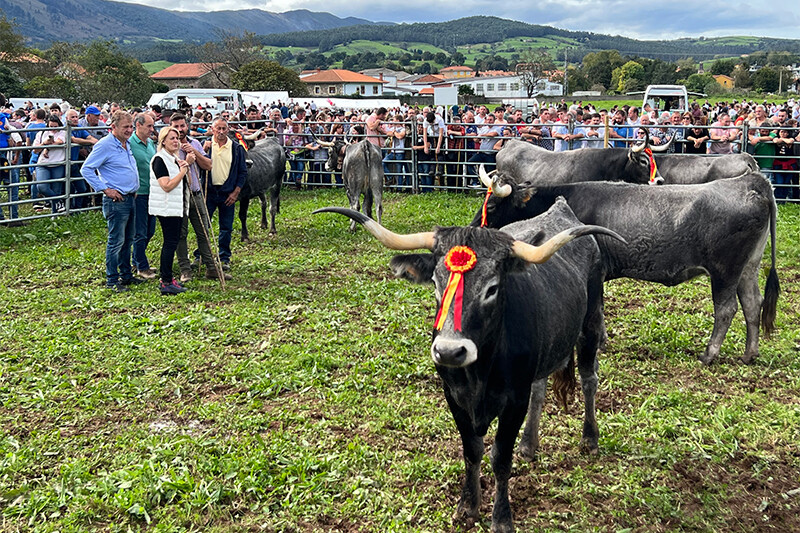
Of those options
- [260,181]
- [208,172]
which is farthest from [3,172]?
[208,172]

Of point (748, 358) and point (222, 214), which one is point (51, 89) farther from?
point (748, 358)

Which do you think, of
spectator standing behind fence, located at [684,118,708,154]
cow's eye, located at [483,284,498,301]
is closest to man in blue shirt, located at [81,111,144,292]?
cow's eye, located at [483,284,498,301]

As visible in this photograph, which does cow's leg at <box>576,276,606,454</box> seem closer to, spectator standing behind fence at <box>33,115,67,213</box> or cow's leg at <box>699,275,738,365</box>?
cow's leg at <box>699,275,738,365</box>

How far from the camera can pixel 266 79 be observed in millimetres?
62781

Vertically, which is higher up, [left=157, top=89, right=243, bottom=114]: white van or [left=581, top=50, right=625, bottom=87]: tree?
[left=581, top=50, right=625, bottom=87]: tree

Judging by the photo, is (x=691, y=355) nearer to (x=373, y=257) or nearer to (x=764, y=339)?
(x=764, y=339)

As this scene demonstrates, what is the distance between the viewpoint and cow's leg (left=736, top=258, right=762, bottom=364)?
6.58m

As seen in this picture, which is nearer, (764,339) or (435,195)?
(764,339)

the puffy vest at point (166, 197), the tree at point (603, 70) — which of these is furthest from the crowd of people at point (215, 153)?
Result: the tree at point (603, 70)

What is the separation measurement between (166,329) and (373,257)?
152 inches

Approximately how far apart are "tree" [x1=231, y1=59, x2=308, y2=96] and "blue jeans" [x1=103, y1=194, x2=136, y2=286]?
183ft

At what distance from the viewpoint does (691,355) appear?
6.71 m

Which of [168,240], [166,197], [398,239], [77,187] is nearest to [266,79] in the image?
[77,187]

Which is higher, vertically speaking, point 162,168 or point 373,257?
point 162,168
